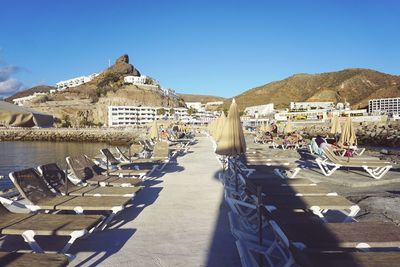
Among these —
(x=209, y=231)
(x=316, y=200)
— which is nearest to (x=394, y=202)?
(x=316, y=200)

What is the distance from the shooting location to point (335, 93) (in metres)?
141

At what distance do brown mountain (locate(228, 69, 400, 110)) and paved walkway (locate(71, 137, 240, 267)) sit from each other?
125215mm

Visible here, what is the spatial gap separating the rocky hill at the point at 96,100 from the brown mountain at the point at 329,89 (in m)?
46.9

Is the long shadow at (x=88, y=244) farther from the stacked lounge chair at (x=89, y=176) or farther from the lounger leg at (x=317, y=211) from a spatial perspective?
the lounger leg at (x=317, y=211)

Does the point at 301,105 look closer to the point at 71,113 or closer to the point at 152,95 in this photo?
the point at 152,95

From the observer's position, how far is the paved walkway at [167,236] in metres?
3.67

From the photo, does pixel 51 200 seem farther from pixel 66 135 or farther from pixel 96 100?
pixel 96 100

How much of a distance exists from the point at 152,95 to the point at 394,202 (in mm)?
123399

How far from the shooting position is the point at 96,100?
125625 mm

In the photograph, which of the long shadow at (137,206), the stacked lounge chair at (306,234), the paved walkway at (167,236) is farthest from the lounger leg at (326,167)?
the long shadow at (137,206)

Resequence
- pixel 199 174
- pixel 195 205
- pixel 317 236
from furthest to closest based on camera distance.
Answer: pixel 199 174
pixel 195 205
pixel 317 236

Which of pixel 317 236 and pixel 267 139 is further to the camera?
pixel 267 139

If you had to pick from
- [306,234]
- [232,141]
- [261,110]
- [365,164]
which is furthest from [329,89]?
[306,234]

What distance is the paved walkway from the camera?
144 inches
